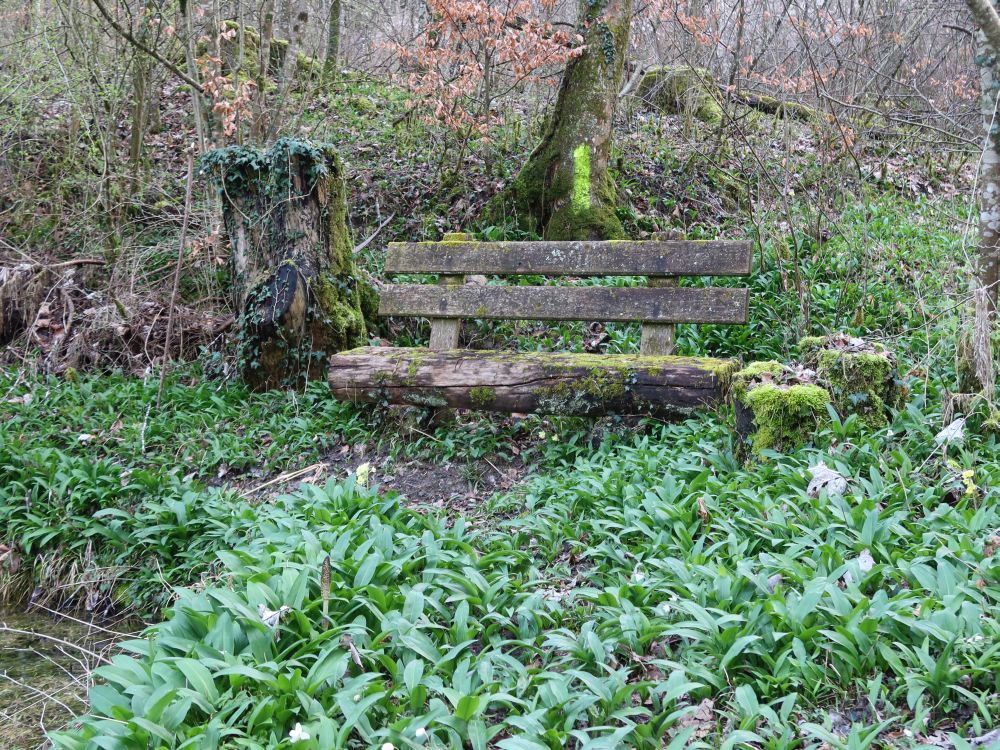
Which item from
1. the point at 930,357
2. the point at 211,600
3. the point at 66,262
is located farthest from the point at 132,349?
the point at 930,357

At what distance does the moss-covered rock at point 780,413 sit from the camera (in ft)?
14.1

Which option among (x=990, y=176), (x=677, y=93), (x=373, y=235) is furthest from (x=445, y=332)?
(x=677, y=93)

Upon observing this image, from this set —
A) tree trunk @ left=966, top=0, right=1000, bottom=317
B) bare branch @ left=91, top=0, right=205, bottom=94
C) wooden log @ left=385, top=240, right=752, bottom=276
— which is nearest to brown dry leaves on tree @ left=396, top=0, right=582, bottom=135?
bare branch @ left=91, top=0, right=205, bottom=94

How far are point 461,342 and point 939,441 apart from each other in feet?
13.5

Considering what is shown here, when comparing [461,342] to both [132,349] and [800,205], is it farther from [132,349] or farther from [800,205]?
[800,205]

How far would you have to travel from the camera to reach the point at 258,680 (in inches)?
111

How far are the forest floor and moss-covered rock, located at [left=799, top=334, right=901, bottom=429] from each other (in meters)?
0.12

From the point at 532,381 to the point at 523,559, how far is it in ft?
5.69

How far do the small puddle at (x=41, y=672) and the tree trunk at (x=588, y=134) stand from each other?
5.48 metres

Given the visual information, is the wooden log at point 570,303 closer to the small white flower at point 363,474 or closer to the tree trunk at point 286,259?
the tree trunk at point 286,259

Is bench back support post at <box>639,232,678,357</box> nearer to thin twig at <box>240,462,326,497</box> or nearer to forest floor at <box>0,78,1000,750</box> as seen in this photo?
forest floor at <box>0,78,1000,750</box>

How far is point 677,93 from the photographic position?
11.1 metres

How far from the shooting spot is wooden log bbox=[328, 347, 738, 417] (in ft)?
16.5

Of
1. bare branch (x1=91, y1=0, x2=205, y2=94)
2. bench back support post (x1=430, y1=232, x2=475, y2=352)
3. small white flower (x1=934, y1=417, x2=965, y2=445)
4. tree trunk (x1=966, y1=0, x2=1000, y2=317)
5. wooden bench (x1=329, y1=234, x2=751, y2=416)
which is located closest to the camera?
small white flower (x1=934, y1=417, x2=965, y2=445)
